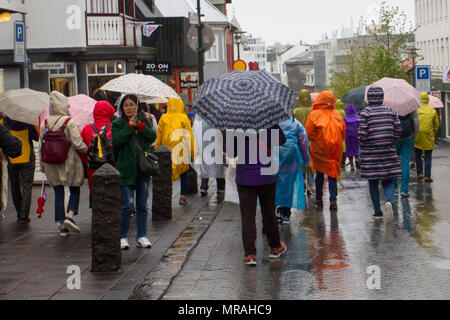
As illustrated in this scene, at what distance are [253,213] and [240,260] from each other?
521 mm

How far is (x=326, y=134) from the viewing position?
44.9 ft

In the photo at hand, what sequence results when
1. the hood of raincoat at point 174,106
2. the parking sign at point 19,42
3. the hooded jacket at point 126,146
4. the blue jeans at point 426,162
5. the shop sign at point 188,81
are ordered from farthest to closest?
the shop sign at point 188,81 < the parking sign at point 19,42 < the blue jeans at point 426,162 < the hood of raincoat at point 174,106 < the hooded jacket at point 126,146

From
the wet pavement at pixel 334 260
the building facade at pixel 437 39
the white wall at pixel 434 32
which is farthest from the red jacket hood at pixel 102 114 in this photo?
the white wall at pixel 434 32

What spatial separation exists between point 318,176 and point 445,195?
8.39 ft

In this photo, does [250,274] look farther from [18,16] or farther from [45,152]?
[18,16]

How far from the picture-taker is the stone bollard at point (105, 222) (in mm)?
8805

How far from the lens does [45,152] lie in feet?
37.3

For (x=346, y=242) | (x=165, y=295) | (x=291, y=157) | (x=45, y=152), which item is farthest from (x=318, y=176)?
(x=165, y=295)

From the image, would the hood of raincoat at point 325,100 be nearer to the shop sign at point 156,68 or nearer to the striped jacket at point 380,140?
the striped jacket at point 380,140

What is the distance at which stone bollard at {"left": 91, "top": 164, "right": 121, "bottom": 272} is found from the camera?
28.9ft

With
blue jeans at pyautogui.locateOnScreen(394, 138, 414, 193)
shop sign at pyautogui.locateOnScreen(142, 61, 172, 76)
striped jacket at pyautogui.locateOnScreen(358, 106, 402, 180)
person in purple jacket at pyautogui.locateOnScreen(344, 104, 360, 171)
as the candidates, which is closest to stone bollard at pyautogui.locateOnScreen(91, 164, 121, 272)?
striped jacket at pyautogui.locateOnScreen(358, 106, 402, 180)

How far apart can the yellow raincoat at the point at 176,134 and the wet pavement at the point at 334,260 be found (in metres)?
1.45

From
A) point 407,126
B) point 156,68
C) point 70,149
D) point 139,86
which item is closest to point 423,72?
point 156,68

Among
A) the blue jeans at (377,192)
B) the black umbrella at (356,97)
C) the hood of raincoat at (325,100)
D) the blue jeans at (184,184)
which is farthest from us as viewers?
the black umbrella at (356,97)
